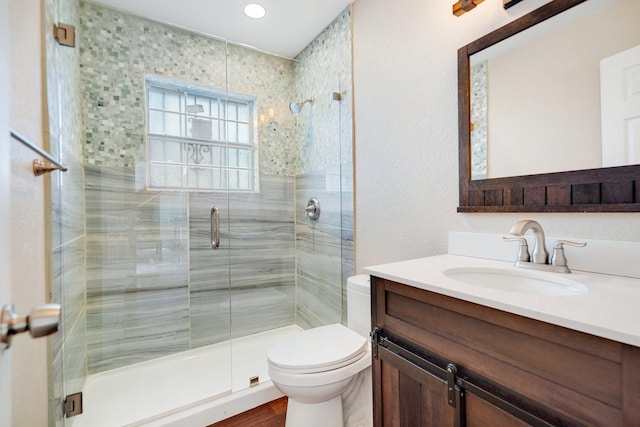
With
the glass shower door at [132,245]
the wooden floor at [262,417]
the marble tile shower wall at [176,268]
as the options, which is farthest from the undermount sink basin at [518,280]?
the marble tile shower wall at [176,268]

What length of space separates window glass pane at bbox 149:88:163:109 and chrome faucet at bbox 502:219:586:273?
2293 mm

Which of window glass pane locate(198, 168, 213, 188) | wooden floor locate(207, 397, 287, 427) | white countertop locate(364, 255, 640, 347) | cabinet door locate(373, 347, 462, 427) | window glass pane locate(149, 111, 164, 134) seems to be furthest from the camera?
window glass pane locate(198, 168, 213, 188)

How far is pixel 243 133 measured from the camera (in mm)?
2381

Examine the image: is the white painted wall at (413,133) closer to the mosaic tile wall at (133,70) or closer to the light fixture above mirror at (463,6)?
the light fixture above mirror at (463,6)

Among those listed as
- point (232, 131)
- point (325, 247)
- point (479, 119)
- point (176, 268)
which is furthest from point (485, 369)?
point (232, 131)

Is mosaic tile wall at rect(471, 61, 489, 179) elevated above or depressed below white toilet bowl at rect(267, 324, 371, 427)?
above

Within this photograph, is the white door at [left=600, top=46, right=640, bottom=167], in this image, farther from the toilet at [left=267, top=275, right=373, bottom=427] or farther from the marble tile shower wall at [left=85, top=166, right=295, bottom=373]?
the marble tile shower wall at [left=85, top=166, right=295, bottom=373]

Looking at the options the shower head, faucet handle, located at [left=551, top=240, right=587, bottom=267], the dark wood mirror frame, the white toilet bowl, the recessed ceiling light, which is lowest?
the white toilet bowl

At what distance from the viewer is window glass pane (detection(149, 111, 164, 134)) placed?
2.04 metres

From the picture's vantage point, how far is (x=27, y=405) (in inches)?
33.5

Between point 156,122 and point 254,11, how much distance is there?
1.03 metres

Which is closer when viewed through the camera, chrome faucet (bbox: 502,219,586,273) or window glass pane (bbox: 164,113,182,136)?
chrome faucet (bbox: 502,219,586,273)

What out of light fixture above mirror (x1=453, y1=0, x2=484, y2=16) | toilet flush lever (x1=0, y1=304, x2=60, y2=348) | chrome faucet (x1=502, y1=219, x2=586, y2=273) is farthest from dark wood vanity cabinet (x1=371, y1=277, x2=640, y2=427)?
light fixture above mirror (x1=453, y1=0, x2=484, y2=16)

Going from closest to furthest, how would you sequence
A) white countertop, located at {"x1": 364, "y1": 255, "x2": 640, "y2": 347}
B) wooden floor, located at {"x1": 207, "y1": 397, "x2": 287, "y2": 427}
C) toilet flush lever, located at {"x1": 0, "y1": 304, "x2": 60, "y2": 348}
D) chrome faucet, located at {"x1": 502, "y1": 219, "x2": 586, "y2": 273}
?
toilet flush lever, located at {"x1": 0, "y1": 304, "x2": 60, "y2": 348} < white countertop, located at {"x1": 364, "y1": 255, "x2": 640, "y2": 347} < chrome faucet, located at {"x1": 502, "y1": 219, "x2": 586, "y2": 273} < wooden floor, located at {"x1": 207, "y1": 397, "x2": 287, "y2": 427}
